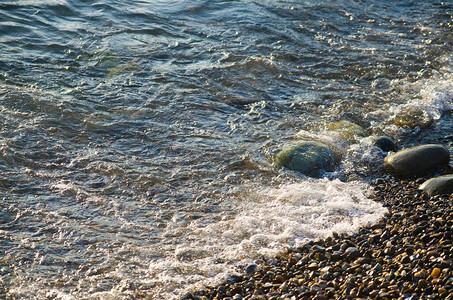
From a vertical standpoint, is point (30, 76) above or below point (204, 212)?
above

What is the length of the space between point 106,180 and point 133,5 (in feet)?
26.9

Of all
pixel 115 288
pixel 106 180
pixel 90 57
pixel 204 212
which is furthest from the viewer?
pixel 90 57

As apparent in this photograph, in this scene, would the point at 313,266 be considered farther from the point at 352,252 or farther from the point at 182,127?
the point at 182,127

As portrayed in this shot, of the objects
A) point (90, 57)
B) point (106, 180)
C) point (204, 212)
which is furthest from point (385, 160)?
point (90, 57)

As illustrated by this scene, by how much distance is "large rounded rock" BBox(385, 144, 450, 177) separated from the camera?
5676 mm

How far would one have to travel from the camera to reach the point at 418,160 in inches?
225

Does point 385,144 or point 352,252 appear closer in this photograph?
point 352,252

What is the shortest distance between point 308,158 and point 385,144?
4.21 feet

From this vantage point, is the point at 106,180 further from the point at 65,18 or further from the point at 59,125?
the point at 65,18

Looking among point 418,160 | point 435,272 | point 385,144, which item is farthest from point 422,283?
point 385,144

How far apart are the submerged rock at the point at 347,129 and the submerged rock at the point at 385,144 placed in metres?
0.33

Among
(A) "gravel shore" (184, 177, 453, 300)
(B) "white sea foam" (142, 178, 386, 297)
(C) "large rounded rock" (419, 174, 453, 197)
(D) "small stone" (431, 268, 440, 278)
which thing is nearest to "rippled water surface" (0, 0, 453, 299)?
(B) "white sea foam" (142, 178, 386, 297)

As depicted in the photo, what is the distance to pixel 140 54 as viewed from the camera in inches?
367

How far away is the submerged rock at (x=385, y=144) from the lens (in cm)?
636
